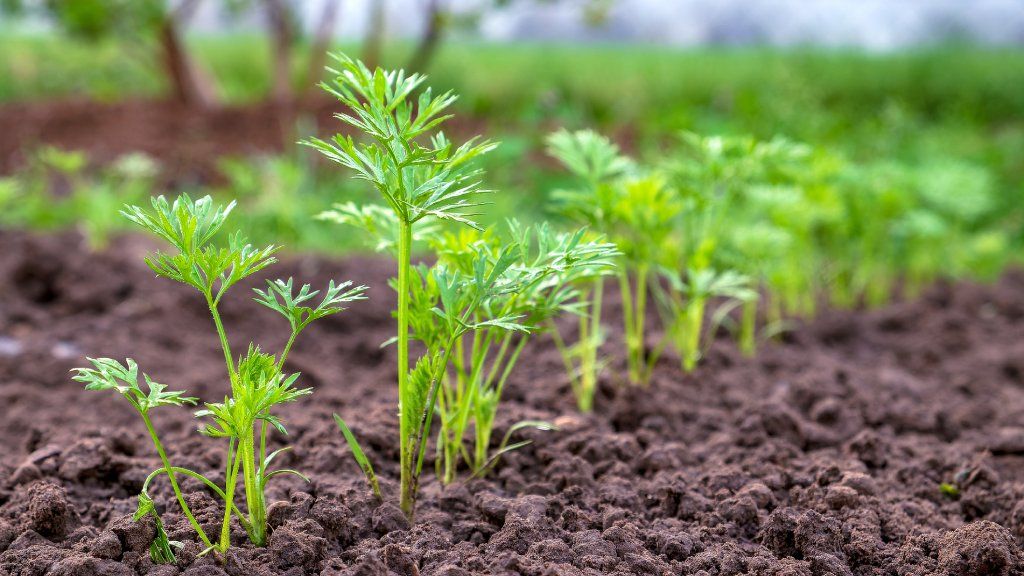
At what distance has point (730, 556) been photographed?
5.97 ft

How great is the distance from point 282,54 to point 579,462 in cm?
623

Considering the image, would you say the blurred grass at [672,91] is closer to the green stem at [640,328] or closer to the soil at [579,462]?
the soil at [579,462]

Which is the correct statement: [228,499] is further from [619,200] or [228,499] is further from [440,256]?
[619,200]

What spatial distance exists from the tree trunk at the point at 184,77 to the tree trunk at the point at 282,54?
705mm

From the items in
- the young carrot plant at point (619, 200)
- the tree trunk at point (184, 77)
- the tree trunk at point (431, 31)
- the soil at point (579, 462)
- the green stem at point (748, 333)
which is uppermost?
the tree trunk at point (431, 31)

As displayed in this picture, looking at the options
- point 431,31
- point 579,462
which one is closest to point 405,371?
point 579,462

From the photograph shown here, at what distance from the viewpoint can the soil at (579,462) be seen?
1819 millimetres

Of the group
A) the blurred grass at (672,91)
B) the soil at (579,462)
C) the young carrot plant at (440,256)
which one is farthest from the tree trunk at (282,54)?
the young carrot plant at (440,256)

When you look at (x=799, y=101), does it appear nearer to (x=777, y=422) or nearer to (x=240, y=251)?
(x=777, y=422)

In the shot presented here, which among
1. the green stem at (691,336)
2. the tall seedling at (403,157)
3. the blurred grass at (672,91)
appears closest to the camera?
the tall seedling at (403,157)

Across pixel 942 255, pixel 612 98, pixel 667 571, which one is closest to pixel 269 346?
pixel 667 571

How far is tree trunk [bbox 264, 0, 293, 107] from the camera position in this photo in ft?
24.7

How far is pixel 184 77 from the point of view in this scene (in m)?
8.01

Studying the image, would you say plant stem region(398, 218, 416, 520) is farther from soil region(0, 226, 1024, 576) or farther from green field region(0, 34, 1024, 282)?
green field region(0, 34, 1024, 282)
